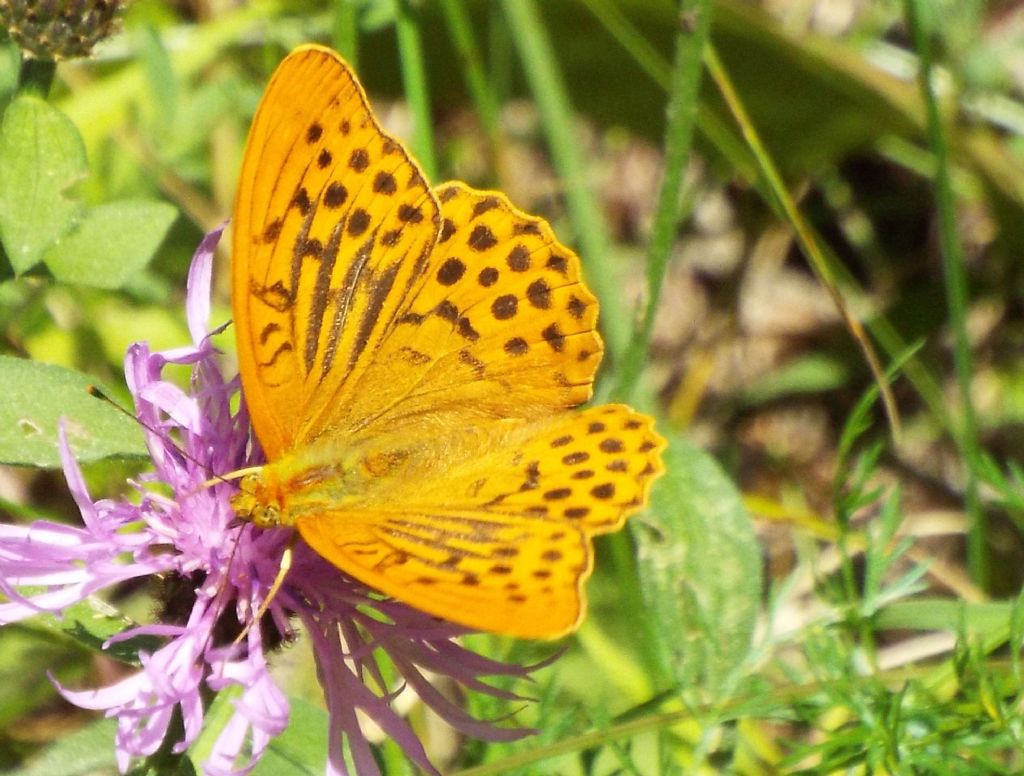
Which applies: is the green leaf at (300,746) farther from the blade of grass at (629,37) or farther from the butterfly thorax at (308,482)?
the blade of grass at (629,37)

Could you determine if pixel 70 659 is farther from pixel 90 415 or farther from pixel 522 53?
pixel 522 53

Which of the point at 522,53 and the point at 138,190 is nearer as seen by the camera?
the point at 522,53

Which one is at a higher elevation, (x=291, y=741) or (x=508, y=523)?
(x=508, y=523)

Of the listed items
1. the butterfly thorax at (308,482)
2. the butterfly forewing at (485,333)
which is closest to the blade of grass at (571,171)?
the butterfly forewing at (485,333)

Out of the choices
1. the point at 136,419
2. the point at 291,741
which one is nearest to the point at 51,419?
the point at 136,419

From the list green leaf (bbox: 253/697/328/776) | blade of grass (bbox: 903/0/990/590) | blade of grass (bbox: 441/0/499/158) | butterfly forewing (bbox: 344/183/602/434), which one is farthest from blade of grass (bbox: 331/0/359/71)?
green leaf (bbox: 253/697/328/776)

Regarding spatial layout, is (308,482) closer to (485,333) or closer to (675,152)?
(485,333)

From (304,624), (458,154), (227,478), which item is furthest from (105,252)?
(458,154)
